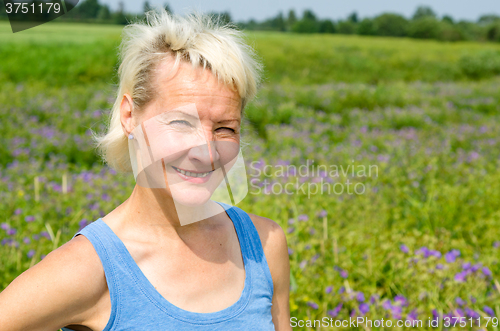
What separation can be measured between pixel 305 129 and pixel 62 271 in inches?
208

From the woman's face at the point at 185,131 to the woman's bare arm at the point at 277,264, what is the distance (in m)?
0.37

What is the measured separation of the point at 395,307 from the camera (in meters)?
2.25

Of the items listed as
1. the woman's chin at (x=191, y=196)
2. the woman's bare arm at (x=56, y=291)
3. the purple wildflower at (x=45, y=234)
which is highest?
the woman's chin at (x=191, y=196)

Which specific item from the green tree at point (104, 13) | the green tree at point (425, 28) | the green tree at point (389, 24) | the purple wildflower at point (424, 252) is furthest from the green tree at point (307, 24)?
the purple wildflower at point (424, 252)

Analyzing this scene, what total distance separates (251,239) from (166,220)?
308 millimetres

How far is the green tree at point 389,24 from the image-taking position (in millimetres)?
63719

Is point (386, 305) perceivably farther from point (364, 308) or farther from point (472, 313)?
point (472, 313)

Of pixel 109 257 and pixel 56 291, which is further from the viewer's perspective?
pixel 109 257

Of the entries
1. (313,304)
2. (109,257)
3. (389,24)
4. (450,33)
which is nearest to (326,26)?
(389,24)

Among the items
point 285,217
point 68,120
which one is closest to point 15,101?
point 68,120

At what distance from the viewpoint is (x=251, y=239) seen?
4.82ft

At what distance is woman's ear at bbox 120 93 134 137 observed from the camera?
127 cm

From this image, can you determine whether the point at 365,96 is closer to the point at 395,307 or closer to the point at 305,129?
the point at 305,129

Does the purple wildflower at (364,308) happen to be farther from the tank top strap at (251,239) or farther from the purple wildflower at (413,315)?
the tank top strap at (251,239)
